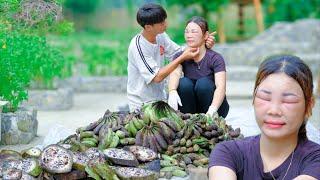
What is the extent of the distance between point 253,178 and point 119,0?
27588mm

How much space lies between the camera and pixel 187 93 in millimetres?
6496

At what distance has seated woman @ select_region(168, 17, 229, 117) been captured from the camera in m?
6.28

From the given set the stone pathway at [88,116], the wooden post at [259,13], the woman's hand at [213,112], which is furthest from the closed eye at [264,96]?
the wooden post at [259,13]

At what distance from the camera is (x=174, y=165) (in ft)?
17.9

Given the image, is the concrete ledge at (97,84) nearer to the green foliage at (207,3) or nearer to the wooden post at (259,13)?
the green foliage at (207,3)

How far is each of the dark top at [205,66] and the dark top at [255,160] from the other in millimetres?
3191

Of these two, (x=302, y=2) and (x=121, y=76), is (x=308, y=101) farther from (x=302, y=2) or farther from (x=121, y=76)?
(x=302, y=2)

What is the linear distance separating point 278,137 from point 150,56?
3516 mm

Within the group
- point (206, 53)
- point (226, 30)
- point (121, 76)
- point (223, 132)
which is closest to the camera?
point (223, 132)

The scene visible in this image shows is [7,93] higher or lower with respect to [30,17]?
lower

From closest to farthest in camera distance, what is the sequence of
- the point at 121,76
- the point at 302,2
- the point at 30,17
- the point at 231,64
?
the point at 30,17
the point at 121,76
the point at 231,64
the point at 302,2

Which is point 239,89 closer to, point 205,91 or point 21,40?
point 21,40

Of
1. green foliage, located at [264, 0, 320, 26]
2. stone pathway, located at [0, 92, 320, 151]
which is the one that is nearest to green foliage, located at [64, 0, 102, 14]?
green foliage, located at [264, 0, 320, 26]

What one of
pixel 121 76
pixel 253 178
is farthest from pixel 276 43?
pixel 253 178
